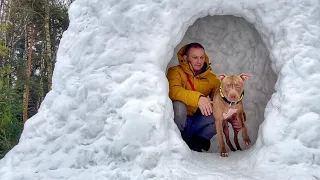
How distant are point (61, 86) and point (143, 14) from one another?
1.22 metres

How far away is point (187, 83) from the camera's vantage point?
14.4 ft

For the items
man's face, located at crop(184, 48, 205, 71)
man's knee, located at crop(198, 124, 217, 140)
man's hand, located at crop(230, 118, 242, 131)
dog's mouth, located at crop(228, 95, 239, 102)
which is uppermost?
→ man's face, located at crop(184, 48, 205, 71)

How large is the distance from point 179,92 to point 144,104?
2.80 ft

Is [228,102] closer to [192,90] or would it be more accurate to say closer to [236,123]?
[236,123]

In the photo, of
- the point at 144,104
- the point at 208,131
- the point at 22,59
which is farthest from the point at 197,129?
the point at 22,59

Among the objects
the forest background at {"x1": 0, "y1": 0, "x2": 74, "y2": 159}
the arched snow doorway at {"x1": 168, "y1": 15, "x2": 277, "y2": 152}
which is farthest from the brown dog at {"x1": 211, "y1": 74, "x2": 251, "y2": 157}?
the forest background at {"x1": 0, "y1": 0, "x2": 74, "y2": 159}

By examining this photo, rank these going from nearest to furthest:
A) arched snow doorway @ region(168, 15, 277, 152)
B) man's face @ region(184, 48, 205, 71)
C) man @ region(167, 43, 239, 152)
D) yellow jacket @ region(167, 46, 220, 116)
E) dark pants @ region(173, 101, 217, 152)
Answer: yellow jacket @ region(167, 46, 220, 116)
man @ region(167, 43, 239, 152)
man's face @ region(184, 48, 205, 71)
dark pants @ region(173, 101, 217, 152)
arched snow doorway @ region(168, 15, 277, 152)

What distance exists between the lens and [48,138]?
359 centimetres

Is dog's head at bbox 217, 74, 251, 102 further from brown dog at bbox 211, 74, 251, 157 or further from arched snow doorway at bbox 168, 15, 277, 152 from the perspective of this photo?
arched snow doorway at bbox 168, 15, 277, 152

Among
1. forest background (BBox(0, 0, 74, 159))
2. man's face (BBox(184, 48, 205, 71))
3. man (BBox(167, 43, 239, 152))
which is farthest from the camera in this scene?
forest background (BBox(0, 0, 74, 159))

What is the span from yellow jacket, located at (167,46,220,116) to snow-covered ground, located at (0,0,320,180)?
50 centimetres

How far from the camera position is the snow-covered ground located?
10.6 feet

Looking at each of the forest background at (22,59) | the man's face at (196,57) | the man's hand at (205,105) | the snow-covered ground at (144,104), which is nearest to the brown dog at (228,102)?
the man's hand at (205,105)

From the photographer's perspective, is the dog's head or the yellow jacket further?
the yellow jacket
